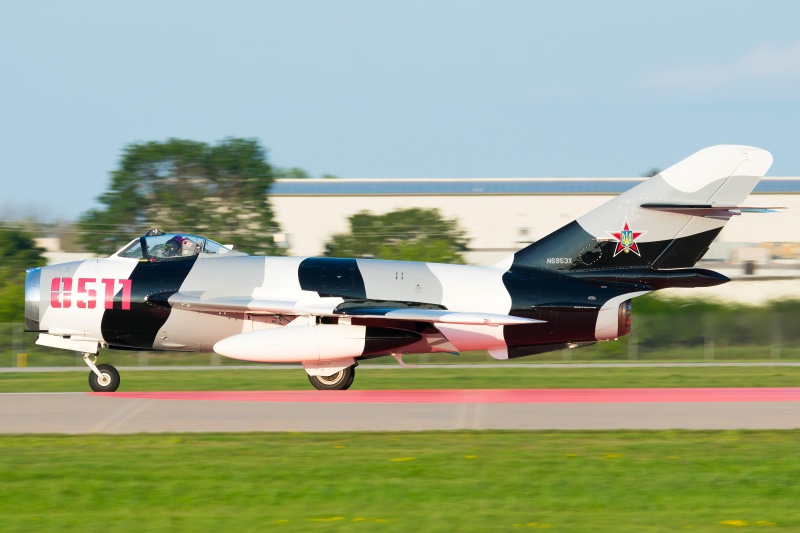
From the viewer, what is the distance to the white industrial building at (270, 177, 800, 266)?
5756 cm

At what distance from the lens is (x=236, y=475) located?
32.9 ft

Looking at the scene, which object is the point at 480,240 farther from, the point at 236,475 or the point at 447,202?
the point at 236,475

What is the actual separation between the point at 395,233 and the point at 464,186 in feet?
33.2

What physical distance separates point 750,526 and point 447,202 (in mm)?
53561

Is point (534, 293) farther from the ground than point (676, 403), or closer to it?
farther from the ground

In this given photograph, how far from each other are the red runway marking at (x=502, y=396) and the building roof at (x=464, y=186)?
44253 millimetres

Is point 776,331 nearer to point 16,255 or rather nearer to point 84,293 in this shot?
point 84,293

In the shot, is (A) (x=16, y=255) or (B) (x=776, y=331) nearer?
(B) (x=776, y=331)

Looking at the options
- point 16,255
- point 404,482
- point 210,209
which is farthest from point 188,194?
point 404,482

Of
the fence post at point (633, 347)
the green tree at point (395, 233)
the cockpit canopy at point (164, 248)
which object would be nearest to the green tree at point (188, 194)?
the green tree at point (395, 233)

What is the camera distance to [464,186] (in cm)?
6419

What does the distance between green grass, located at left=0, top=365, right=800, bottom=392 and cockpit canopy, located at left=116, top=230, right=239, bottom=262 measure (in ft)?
10.6

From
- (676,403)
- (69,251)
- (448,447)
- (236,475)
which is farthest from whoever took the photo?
(69,251)

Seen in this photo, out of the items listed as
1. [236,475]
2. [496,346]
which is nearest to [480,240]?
[496,346]
